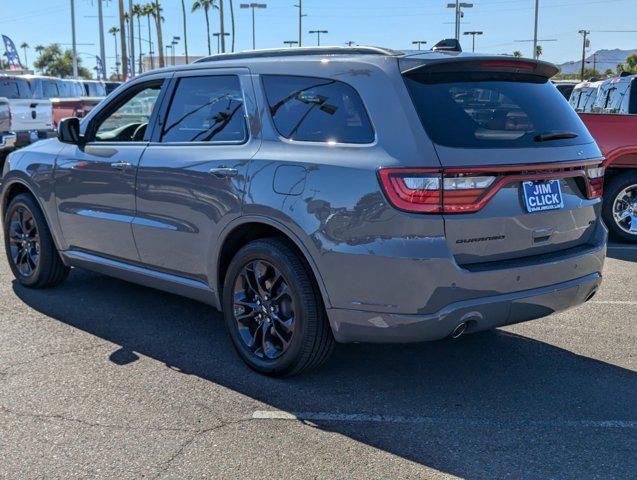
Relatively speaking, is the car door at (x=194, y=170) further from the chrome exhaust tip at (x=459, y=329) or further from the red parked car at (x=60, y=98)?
the red parked car at (x=60, y=98)

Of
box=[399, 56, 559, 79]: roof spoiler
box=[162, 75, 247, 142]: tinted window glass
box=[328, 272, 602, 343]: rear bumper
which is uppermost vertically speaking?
box=[399, 56, 559, 79]: roof spoiler

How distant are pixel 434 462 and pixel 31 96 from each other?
18.4 m

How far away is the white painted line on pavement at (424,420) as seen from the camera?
3693mm

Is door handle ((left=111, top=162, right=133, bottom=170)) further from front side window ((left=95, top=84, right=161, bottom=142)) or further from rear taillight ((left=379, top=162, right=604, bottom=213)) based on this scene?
rear taillight ((left=379, top=162, right=604, bottom=213))

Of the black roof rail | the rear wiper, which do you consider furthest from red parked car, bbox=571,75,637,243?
the black roof rail

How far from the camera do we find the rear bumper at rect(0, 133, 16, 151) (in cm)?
1476

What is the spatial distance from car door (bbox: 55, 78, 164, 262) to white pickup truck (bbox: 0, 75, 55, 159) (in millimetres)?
10228

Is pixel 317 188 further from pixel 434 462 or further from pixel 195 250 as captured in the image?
pixel 434 462

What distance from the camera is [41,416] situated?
3801mm

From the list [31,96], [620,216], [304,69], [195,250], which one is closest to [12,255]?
[195,250]

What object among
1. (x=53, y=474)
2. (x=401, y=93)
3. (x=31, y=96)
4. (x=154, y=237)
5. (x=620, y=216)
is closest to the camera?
(x=53, y=474)

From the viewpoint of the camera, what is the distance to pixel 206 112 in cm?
475

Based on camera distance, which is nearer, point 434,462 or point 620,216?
point 434,462

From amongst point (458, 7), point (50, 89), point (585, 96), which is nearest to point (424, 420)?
point (585, 96)
